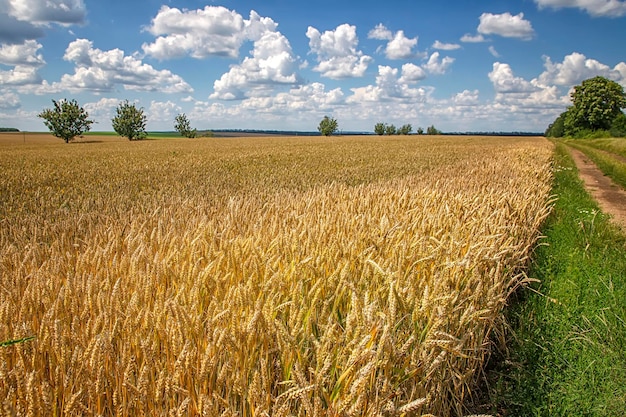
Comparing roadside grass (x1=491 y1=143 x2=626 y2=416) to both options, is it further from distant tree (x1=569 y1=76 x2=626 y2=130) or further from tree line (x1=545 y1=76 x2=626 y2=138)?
distant tree (x1=569 y1=76 x2=626 y2=130)

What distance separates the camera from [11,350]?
2.05 meters

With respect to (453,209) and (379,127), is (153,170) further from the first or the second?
(379,127)

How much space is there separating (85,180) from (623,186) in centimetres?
1746

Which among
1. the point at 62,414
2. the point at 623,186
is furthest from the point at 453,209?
the point at 623,186

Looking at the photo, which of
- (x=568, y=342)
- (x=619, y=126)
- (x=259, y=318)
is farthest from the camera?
(x=619, y=126)

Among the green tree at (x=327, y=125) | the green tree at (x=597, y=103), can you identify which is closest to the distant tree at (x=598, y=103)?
the green tree at (x=597, y=103)

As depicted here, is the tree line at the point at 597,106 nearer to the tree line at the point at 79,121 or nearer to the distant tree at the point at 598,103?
the distant tree at the point at 598,103

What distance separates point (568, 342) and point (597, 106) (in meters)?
90.5

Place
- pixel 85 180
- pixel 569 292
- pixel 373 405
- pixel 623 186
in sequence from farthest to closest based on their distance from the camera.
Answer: pixel 623 186 < pixel 85 180 < pixel 569 292 < pixel 373 405

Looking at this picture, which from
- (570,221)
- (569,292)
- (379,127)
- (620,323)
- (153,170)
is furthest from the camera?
(379,127)

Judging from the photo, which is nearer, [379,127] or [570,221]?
[570,221]

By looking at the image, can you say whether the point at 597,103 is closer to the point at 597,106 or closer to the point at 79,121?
the point at 597,106

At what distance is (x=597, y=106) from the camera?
77312 millimetres

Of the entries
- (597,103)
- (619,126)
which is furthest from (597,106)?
(619,126)
